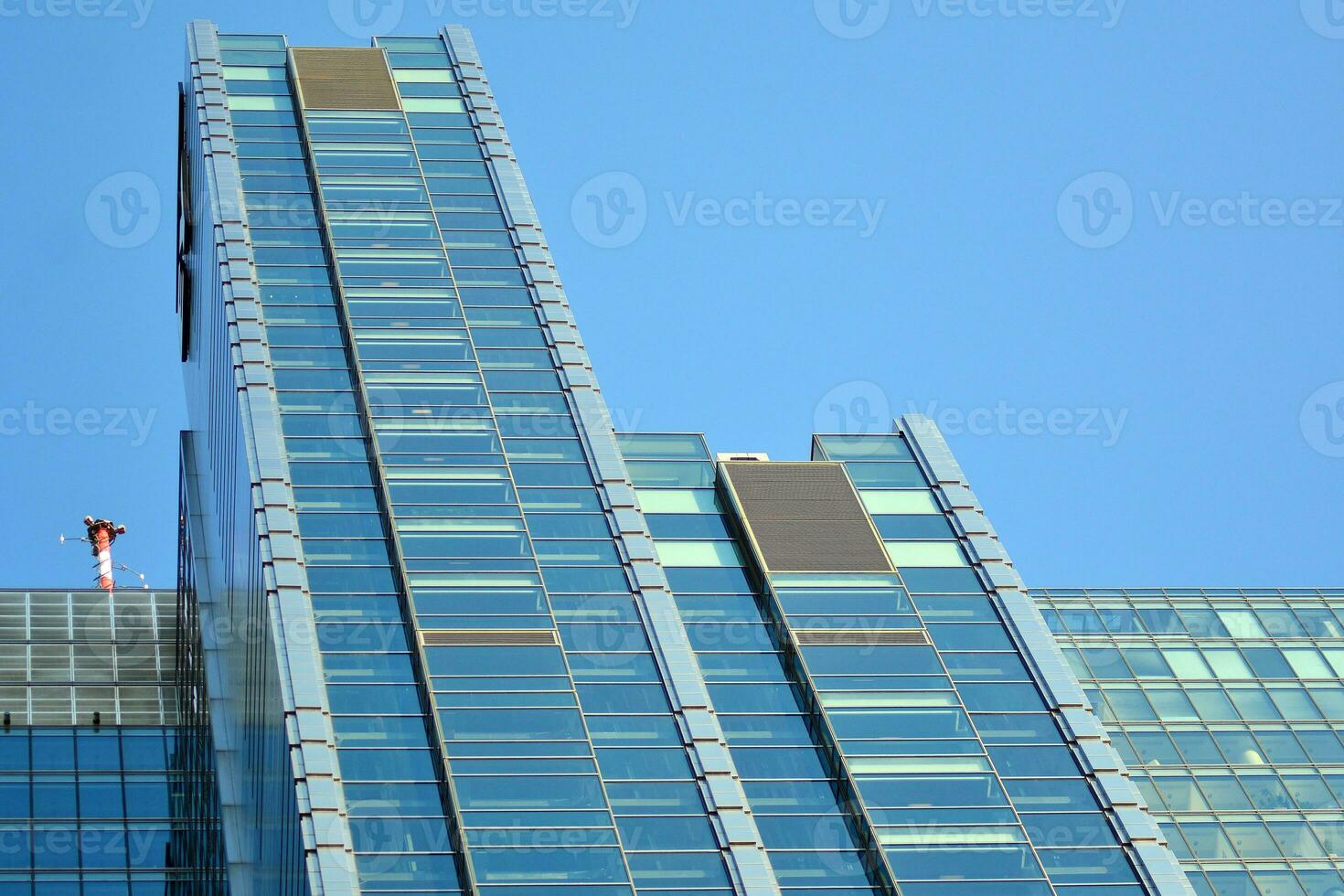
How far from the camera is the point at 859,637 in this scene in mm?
73500

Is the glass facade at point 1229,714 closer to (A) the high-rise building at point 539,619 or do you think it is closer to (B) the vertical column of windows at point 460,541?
(A) the high-rise building at point 539,619

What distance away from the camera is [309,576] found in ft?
233

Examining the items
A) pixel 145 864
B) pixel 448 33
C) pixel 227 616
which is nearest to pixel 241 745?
pixel 227 616

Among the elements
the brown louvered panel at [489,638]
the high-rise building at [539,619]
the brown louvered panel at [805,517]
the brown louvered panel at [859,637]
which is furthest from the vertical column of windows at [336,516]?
the brown louvered panel at [805,517]

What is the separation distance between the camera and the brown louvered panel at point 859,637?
72.9 meters

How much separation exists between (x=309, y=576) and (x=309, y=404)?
30.4ft

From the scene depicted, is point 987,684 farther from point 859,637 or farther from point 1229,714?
point 1229,714

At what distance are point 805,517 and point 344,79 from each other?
31000 millimetres

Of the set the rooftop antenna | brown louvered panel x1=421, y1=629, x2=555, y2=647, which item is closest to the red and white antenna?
the rooftop antenna

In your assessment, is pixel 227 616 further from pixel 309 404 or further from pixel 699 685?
pixel 699 685

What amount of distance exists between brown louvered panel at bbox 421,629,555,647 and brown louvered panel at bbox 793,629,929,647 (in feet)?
25.8

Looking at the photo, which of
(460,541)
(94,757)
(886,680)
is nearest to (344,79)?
(94,757)

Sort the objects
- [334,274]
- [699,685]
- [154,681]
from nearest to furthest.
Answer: [699,685]
[334,274]
[154,681]

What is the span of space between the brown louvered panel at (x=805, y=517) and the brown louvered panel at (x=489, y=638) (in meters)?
9.24
